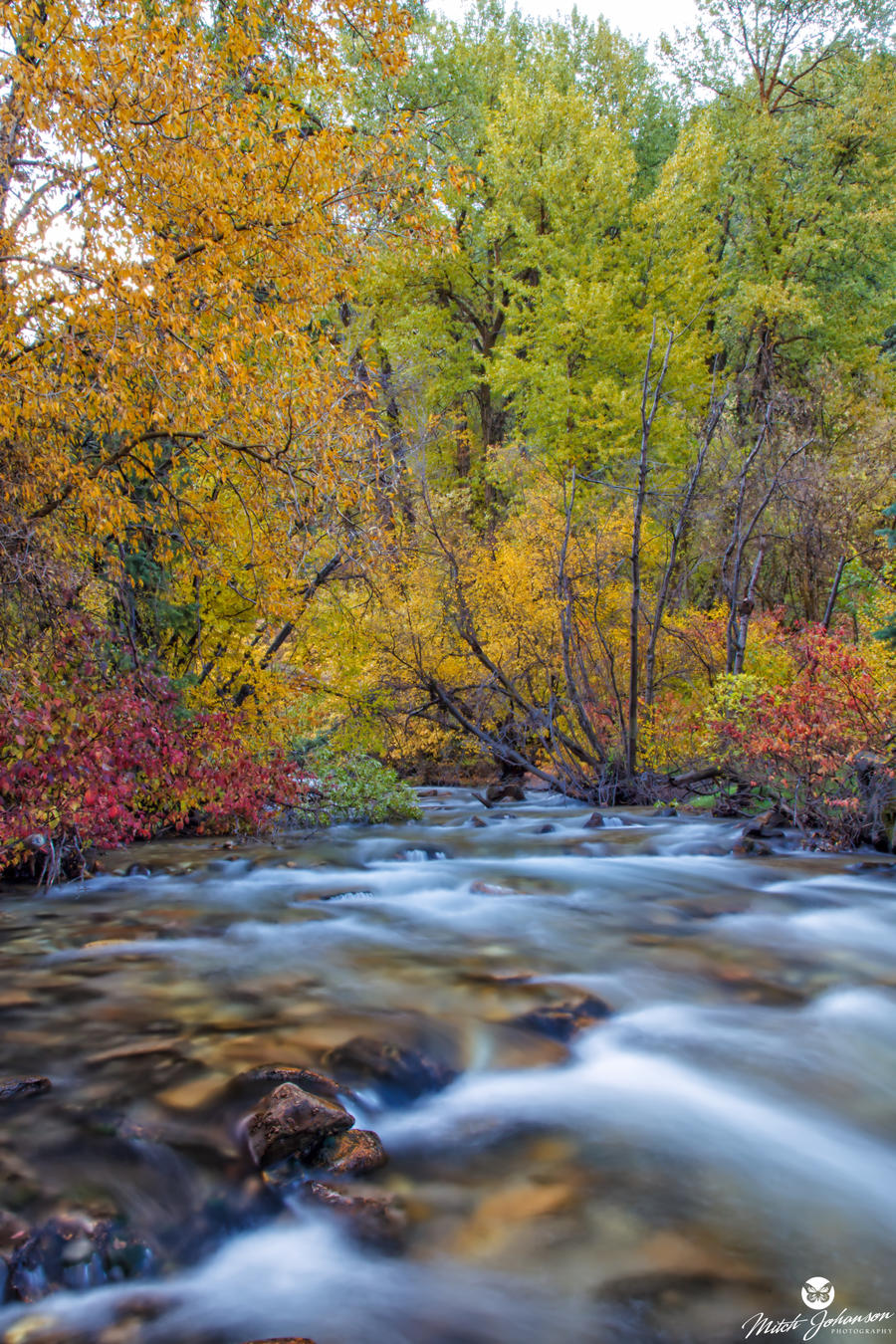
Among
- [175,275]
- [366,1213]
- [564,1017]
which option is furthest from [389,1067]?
[175,275]

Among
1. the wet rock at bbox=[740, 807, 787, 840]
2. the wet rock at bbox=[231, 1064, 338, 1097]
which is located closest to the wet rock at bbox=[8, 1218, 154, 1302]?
the wet rock at bbox=[231, 1064, 338, 1097]

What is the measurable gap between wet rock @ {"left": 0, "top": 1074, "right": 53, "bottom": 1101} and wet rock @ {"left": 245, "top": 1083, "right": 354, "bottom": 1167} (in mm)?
999

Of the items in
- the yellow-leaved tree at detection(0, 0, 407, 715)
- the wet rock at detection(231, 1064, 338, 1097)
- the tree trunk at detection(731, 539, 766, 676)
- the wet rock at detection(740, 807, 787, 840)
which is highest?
the yellow-leaved tree at detection(0, 0, 407, 715)

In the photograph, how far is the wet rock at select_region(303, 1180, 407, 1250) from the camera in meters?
2.90

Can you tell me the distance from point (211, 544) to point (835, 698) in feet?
22.4

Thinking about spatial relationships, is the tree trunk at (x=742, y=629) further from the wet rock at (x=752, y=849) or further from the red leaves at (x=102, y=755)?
the red leaves at (x=102, y=755)

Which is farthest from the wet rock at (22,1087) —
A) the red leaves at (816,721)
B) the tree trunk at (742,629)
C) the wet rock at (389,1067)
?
the tree trunk at (742,629)

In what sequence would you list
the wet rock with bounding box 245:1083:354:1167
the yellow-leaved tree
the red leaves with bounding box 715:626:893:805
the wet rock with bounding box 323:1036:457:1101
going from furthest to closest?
the red leaves with bounding box 715:626:893:805 < the yellow-leaved tree < the wet rock with bounding box 323:1036:457:1101 < the wet rock with bounding box 245:1083:354:1167

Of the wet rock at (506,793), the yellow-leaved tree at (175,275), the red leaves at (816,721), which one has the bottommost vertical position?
the wet rock at (506,793)

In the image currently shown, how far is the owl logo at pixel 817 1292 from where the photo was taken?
261 cm

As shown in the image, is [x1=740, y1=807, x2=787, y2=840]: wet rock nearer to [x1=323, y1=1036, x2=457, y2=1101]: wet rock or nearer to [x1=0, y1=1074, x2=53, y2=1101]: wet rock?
[x1=323, y1=1036, x2=457, y2=1101]: wet rock

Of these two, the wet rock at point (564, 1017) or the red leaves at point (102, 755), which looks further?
the red leaves at point (102, 755)

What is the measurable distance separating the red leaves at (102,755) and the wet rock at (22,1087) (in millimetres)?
2229

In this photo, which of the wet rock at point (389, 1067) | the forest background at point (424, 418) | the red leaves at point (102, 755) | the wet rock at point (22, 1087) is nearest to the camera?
the wet rock at point (22, 1087)
